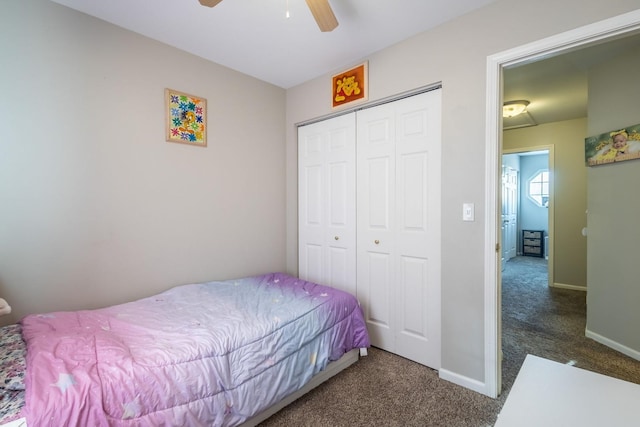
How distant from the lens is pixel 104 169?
200 cm

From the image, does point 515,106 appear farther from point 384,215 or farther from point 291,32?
point 291,32

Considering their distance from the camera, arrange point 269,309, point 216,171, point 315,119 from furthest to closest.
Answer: point 315,119, point 216,171, point 269,309

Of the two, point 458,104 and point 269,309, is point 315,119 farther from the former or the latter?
point 269,309

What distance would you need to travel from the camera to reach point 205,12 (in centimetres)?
189

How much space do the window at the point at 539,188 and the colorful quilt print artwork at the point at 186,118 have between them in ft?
25.7

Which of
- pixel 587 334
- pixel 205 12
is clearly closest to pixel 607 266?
pixel 587 334

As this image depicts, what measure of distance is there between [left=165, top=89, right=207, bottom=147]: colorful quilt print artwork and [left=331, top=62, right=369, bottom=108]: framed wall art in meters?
1.18

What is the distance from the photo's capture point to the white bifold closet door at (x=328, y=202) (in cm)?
267

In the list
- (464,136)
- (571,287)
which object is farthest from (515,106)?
(571,287)

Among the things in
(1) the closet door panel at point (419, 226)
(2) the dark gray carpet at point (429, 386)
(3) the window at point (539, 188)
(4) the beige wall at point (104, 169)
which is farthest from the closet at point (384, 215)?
(3) the window at point (539, 188)

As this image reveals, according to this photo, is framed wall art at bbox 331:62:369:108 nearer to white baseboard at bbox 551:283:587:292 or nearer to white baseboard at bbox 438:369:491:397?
white baseboard at bbox 438:369:491:397

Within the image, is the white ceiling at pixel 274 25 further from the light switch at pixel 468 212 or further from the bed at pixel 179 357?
the bed at pixel 179 357

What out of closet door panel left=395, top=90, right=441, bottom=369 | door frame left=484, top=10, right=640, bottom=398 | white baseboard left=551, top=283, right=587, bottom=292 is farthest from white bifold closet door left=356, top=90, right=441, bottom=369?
white baseboard left=551, top=283, right=587, bottom=292

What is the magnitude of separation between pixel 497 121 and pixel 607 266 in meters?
2.01
